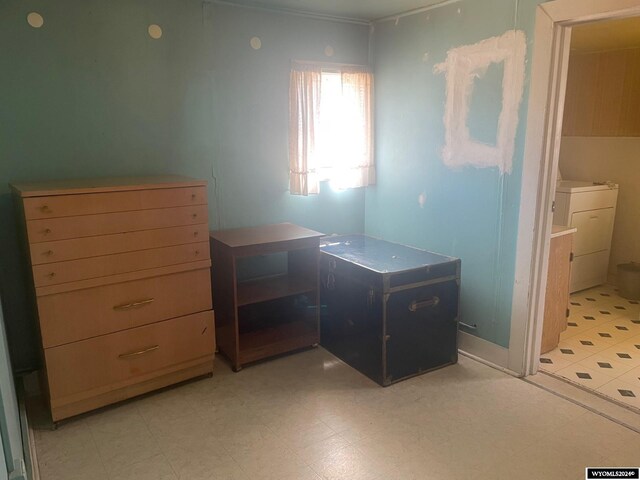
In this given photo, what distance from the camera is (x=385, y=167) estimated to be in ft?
11.6

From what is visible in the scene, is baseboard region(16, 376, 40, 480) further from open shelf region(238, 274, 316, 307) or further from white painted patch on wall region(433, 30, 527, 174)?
white painted patch on wall region(433, 30, 527, 174)

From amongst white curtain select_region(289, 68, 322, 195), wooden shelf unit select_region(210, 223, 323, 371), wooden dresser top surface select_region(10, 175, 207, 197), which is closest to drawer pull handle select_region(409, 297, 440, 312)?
wooden shelf unit select_region(210, 223, 323, 371)

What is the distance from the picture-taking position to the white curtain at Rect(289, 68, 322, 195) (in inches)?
127

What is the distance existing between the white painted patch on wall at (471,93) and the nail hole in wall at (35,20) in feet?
7.45

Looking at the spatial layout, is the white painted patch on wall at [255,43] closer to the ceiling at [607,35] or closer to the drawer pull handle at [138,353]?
the drawer pull handle at [138,353]

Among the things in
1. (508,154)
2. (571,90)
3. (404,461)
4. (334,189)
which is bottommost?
(404,461)

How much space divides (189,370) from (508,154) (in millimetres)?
2199

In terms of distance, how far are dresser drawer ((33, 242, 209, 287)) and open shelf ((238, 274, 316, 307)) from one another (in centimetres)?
43

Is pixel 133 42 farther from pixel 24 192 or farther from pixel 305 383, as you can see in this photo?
pixel 305 383

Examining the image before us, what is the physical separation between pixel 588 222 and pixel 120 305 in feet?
12.6

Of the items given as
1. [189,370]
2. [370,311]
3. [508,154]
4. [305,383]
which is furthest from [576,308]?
[189,370]

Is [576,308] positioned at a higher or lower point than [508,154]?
lower

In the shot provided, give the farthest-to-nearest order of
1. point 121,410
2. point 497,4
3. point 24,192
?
point 497,4 → point 121,410 → point 24,192

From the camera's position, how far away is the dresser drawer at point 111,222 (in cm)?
209
